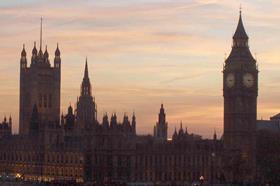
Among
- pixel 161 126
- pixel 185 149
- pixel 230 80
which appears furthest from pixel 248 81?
pixel 161 126

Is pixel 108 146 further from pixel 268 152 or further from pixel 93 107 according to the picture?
pixel 93 107

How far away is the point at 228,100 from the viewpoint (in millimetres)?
151875

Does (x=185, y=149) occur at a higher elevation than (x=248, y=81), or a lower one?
lower

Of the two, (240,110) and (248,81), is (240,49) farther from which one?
(240,110)

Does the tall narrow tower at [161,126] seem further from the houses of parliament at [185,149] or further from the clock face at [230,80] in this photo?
the clock face at [230,80]

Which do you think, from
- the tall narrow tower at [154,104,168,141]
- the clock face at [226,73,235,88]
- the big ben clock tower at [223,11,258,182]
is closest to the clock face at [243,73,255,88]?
the big ben clock tower at [223,11,258,182]

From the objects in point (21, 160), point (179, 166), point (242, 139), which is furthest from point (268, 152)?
point (21, 160)

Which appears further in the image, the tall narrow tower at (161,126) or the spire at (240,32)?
the tall narrow tower at (161,126)

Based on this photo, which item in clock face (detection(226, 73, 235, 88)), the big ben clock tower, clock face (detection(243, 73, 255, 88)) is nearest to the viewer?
the big ben clock tower

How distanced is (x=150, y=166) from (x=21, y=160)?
35.0 meters

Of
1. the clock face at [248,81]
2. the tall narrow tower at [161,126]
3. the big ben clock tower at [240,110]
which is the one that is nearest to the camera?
the big ben clock tower at [240,110]

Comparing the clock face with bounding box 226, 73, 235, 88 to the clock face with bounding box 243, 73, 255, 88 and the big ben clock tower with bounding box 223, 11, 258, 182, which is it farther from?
the clock face with bounding box 243, 73, 255, 88

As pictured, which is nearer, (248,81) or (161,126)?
(248,81)

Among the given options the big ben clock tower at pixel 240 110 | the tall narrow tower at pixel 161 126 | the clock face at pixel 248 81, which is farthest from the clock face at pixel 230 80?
the tall narrow tower at pixel 161 126
